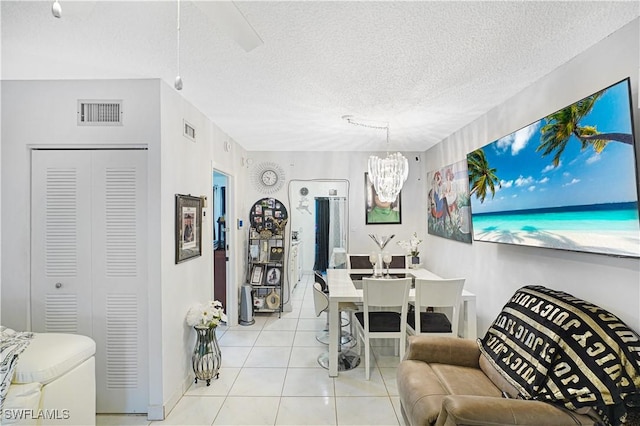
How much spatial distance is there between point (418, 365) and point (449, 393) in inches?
13.5

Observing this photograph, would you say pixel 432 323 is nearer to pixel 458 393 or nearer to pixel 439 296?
pixel 439 296

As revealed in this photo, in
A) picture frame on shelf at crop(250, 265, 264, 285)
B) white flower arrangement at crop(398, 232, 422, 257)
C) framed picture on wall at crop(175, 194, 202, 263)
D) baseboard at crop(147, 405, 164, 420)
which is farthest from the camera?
picture frame on shelf at crop(250, 265, 264, 285)

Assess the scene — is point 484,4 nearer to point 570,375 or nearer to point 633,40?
point 633,40

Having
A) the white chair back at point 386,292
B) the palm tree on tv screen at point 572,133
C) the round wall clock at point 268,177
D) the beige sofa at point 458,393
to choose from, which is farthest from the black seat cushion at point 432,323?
the round wall clock at point 268,177

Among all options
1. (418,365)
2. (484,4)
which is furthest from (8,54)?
(418,365)

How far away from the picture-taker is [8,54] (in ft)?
6.62

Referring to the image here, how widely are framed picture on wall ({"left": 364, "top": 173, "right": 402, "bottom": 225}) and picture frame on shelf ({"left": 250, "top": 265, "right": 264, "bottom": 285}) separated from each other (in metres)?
1.76

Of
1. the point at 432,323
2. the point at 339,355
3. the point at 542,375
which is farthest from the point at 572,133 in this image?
the point at 339,355

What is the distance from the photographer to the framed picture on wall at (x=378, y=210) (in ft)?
16.6

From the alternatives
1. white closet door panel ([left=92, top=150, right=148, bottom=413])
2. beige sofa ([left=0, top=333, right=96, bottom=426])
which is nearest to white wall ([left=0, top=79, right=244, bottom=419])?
white closet door panel ([left=92, top=150, right=148, bottom=413])

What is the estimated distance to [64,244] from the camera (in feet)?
7.88

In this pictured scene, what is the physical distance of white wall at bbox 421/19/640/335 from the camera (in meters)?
1.70

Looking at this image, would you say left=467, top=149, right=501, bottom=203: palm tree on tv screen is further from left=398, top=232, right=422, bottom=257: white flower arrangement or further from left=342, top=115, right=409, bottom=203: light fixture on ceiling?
left=398, top=232, right=422, bottom=257: white flower arrangement

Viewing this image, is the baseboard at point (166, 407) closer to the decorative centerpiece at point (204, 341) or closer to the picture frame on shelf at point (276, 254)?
the decorative centerpiece at point (204, 341)
